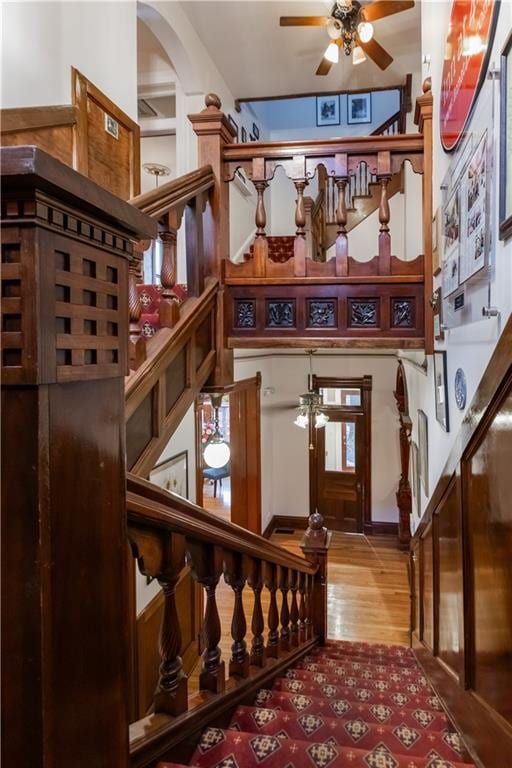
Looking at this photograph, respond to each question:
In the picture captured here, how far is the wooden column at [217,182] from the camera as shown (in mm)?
2385

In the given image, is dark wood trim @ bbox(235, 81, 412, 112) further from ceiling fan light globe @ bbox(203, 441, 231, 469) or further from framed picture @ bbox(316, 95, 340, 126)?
ceiling fan light globe @ bbox(203, 441, 231, 469)

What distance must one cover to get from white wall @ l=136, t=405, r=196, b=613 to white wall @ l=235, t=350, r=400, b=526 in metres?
2.71

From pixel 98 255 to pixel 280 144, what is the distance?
211 cm

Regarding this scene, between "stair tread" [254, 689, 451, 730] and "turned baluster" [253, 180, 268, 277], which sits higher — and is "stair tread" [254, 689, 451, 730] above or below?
below

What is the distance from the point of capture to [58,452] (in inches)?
22.5

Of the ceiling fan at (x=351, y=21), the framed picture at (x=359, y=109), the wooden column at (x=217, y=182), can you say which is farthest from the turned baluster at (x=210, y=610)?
the framed picture at (x=359, y=109)

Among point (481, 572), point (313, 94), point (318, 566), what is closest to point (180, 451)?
point (318, 566)

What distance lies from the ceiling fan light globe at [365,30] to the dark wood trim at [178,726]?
15.9 feet

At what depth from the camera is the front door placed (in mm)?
7047

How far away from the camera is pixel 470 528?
5.04ft

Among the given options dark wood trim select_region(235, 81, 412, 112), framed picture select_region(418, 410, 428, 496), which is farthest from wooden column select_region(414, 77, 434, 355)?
dark wood trim select_region(235, 81, 412, 112)

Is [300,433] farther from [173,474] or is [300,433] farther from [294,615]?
[294,615]

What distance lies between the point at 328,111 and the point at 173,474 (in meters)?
6.53

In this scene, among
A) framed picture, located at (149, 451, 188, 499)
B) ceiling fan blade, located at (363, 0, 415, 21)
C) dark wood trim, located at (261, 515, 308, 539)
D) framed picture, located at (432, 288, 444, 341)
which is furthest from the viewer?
dark wood trim, located at (261, 515, 308, 539)
